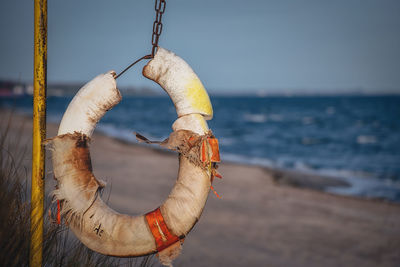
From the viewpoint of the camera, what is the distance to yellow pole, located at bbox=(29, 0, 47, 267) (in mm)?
1854

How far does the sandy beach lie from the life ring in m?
0.63

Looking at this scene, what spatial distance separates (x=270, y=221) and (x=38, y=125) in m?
4.23

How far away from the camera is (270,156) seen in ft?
48.7

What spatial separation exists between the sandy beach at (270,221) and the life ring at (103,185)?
2.05 feet

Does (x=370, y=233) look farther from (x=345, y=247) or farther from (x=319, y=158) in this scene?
(x=319, y=158)

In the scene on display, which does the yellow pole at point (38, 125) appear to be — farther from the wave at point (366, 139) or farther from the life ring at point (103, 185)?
the wave at point (366, 139)

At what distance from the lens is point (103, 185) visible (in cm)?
190

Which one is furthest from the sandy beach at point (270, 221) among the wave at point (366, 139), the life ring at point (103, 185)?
the wave at point (366, 139)

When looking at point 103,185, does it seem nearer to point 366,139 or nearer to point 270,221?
point 270,221

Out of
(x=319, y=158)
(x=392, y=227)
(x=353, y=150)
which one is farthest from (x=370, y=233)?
(x=353, y=150)

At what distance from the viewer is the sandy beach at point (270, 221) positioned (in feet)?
13.1

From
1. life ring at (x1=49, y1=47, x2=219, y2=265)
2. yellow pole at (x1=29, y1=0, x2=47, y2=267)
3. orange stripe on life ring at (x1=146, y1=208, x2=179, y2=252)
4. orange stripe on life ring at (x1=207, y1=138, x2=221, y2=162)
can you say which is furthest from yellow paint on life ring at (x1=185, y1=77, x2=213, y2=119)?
yellow pole at (x1=29, y1=0, x2=47, y2=267)

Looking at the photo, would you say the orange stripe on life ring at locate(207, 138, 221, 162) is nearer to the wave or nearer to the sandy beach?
the sandy beach

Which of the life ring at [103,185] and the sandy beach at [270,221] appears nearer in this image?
the life ring at [103,185]
